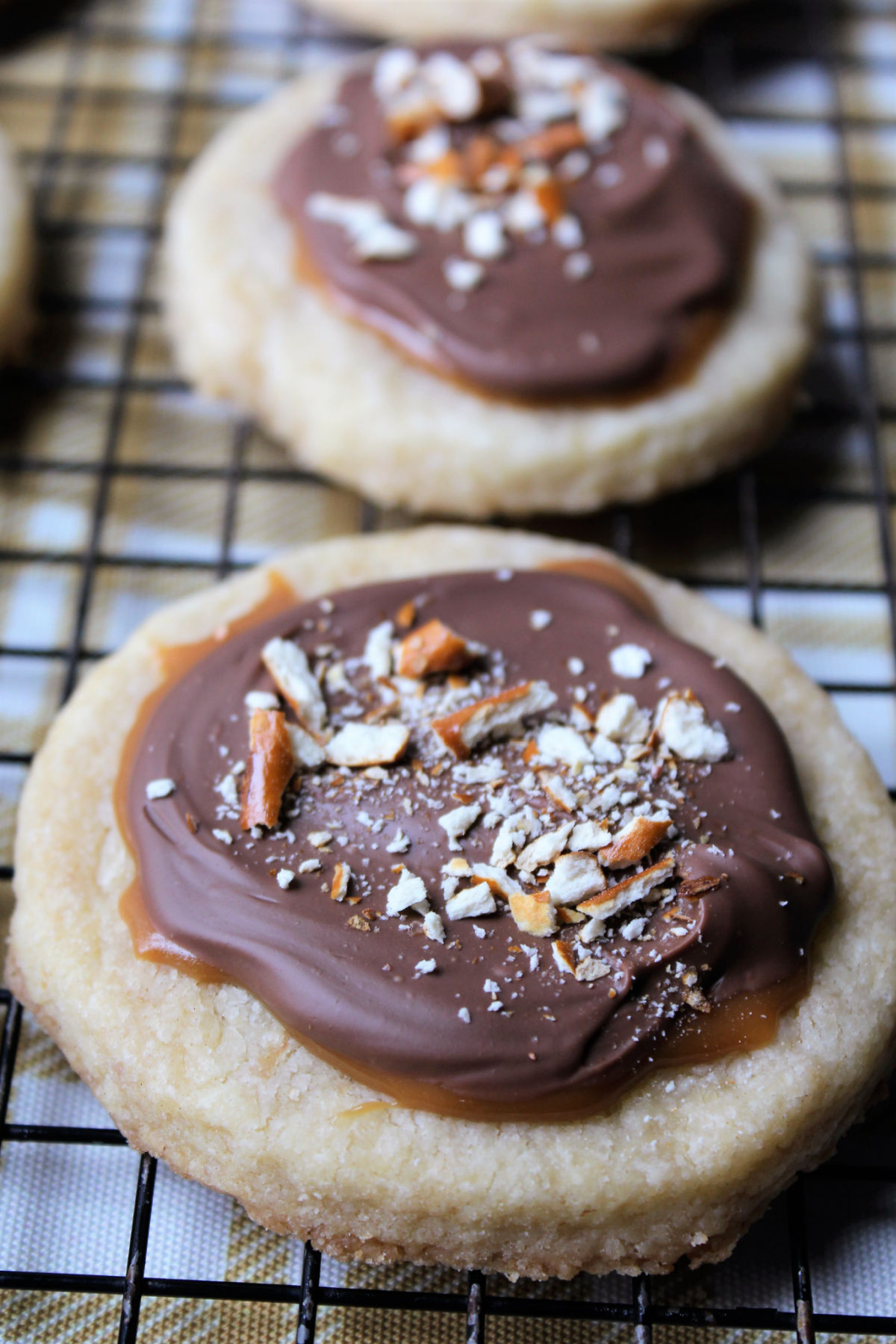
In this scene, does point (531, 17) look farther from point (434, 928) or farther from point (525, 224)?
point (434, 928)

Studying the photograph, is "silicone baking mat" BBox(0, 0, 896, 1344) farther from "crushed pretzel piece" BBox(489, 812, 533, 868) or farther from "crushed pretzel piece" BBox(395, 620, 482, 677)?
"crushed pretzel piece" BBox(395, 620, 482, 677)

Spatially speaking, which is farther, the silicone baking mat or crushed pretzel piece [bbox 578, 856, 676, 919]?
the silicone baking mat

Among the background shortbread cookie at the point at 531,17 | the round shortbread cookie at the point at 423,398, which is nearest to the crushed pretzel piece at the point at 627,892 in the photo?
the round shortbread cookie at the point at 423,398

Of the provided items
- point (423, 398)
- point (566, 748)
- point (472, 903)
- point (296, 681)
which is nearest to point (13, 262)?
point (423, 398)

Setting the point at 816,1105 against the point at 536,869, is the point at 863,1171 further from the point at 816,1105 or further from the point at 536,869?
the point at 536,869

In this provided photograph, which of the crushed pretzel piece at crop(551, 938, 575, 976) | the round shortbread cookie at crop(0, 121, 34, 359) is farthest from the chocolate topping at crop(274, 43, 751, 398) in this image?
the crushed pretzel piece at crop(551, 938, 575, 976)

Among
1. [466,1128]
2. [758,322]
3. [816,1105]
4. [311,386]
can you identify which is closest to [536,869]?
[466,1128]

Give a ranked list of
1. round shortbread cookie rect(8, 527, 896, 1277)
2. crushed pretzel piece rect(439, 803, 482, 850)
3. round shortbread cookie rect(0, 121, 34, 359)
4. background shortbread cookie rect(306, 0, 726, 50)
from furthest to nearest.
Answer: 1. background shortbread cookie rect(306, 0, 726, 50)
2. round shortbread cookie rect(0, 121, 34, 359)
3. crushed pretzel piece rect(439, 803, 482, 850)
4. round shortbread cookie rect(8, 527, 896, 1277)

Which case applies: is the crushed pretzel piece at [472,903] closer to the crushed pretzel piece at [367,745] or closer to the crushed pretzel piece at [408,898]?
the crushed pretzel piece at [408,898]
